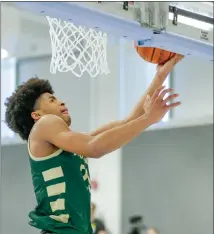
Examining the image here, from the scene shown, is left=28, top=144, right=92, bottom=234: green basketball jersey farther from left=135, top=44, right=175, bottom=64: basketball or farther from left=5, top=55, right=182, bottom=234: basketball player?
left=135, top=44, right=175, bottom=64: basketball

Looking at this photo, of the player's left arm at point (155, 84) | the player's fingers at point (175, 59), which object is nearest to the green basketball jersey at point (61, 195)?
the player's left arm at point (155, 84)

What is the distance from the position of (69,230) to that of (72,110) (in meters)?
5.03

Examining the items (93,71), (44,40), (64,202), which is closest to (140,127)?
(64,202)

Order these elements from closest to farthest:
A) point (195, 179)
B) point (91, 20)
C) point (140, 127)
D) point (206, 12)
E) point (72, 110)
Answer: point (140, 127), point (91, 20), point (206, 12), point (195, 179), point (72, 110)

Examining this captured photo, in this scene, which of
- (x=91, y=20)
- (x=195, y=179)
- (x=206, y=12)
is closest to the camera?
(x=91, y=20)

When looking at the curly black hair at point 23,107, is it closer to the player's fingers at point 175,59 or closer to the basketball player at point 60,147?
the basketball player at point 60,147

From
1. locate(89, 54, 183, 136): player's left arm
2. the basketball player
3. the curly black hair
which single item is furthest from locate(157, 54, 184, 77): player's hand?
the curly black hair

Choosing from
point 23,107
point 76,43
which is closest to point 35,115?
point 23,107

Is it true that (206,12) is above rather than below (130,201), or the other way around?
above

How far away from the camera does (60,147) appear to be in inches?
95.4

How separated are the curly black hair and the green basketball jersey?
16 cm

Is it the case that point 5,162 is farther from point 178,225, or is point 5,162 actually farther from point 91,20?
point 91,20

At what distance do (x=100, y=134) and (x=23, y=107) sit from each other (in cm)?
40

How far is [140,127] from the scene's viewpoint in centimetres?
238
